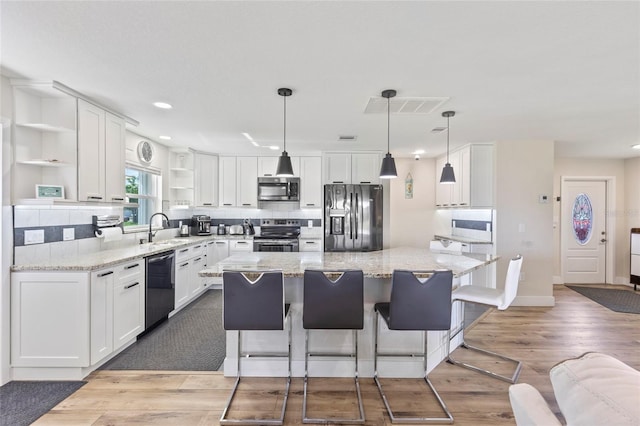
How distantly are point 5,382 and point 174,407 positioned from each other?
1.48 metres

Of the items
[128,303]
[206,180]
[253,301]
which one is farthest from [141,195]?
[253,301]

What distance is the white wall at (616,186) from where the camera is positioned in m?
5.67

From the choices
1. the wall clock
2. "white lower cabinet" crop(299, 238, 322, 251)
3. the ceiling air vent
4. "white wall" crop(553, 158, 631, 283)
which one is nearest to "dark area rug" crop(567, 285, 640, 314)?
"white wall" crop(553, 158, 631, 283)

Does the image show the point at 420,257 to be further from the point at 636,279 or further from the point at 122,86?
the point at 636,279

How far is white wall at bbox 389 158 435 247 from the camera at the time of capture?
5.93 m

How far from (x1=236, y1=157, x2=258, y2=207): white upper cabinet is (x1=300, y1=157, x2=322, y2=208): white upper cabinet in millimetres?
865

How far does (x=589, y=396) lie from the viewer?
69 centimetres

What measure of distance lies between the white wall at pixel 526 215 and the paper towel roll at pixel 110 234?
5136mm

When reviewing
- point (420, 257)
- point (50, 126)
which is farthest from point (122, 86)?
point (420, 257)

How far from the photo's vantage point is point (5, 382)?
2.35 m

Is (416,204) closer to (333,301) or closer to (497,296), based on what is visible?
(497,296)

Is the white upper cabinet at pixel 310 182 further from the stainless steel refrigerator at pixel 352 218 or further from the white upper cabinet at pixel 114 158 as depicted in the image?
the white upper cabinet at pixel 114 158

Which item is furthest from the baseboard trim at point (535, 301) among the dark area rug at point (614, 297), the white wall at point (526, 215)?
the dark area rug at point (614, 297)

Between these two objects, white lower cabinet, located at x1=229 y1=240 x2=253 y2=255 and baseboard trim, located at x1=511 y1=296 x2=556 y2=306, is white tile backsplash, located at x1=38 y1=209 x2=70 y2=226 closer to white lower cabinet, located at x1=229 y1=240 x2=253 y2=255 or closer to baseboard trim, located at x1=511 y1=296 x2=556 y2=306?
white lower cabinet, located at x1=229 y1=240 x2=253 y2=255
